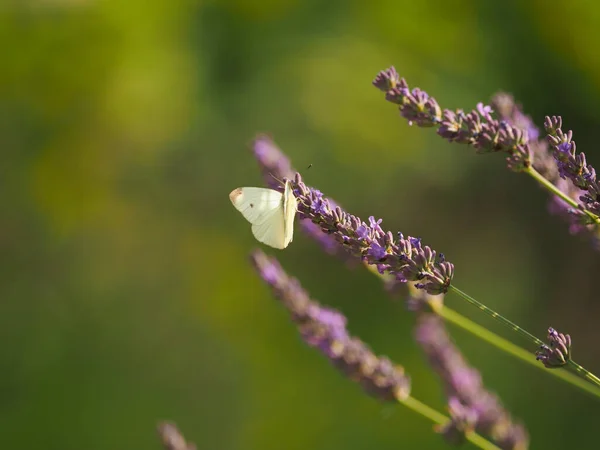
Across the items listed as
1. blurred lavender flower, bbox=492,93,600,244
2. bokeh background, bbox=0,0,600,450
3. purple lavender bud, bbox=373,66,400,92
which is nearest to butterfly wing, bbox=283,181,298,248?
purple lavender bud, bbox=373,66,400,92

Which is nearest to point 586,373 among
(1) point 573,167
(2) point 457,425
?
(1) point 573,167

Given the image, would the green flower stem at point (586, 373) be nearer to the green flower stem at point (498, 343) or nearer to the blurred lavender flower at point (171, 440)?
the green flower stem at point (498, 343)

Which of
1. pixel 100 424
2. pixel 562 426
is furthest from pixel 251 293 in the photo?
pixel 562 426

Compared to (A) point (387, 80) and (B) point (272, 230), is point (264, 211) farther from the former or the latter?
(A) point (387, 80)

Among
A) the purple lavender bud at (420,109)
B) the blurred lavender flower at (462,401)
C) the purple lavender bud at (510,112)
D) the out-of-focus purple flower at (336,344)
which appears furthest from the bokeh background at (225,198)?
the purple lavender bud at (420,109)

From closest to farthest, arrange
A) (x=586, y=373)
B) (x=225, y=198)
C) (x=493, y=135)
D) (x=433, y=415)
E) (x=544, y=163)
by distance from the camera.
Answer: (x=586, y=373) < (x=493, y=135) < (x=544, y=163) < (x=433, y=415) < (x=225, y=198)

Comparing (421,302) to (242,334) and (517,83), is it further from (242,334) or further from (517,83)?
(517,83)
